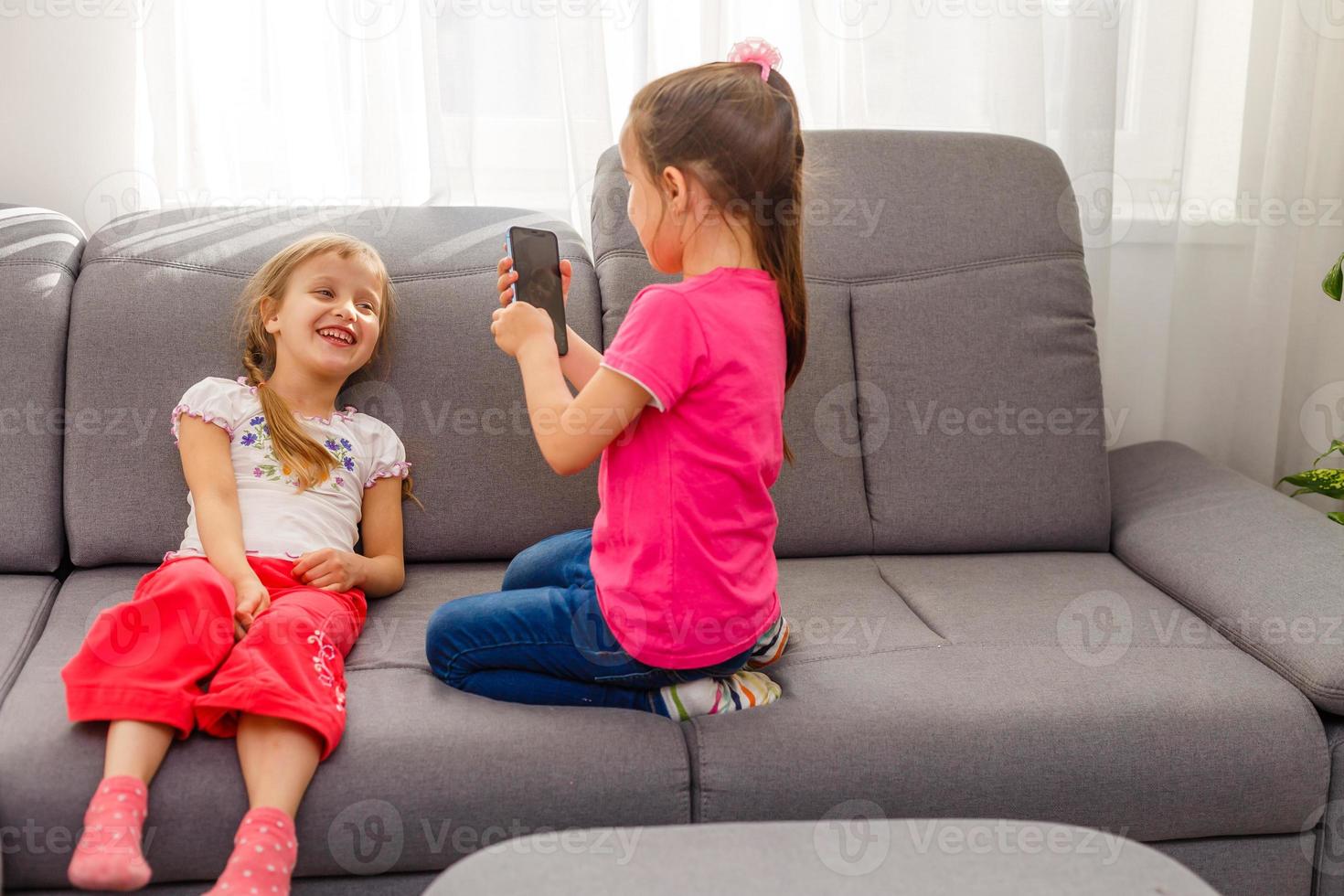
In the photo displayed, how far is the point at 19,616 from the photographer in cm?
154

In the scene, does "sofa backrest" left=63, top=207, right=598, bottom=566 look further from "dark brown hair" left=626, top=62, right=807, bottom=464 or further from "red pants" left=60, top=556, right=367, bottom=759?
"dark brown hair" left=626, top=62, right=807, bottom=464

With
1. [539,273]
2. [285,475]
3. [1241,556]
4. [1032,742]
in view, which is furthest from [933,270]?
[285,475]

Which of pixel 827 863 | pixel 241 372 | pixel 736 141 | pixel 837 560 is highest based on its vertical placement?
pixel 736 141

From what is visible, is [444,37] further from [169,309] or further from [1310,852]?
[1310,852]

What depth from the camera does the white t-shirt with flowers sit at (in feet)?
5.32

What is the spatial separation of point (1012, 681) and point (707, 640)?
396 mm

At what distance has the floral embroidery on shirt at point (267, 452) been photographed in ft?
5.49

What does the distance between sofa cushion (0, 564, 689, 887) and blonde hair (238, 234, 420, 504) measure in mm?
433

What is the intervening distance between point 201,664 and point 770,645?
27.1 inches

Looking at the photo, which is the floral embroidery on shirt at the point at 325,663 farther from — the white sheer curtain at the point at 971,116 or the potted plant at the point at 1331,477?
the potted plant at the point at 1331,477

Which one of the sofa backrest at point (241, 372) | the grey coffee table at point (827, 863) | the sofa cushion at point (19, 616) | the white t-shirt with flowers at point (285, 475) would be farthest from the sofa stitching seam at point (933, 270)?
the grey coffee table at point (827, 863)

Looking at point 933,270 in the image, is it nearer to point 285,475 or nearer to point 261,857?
point 285,475

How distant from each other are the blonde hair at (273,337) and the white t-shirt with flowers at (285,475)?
17mm

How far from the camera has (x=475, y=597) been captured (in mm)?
1476
